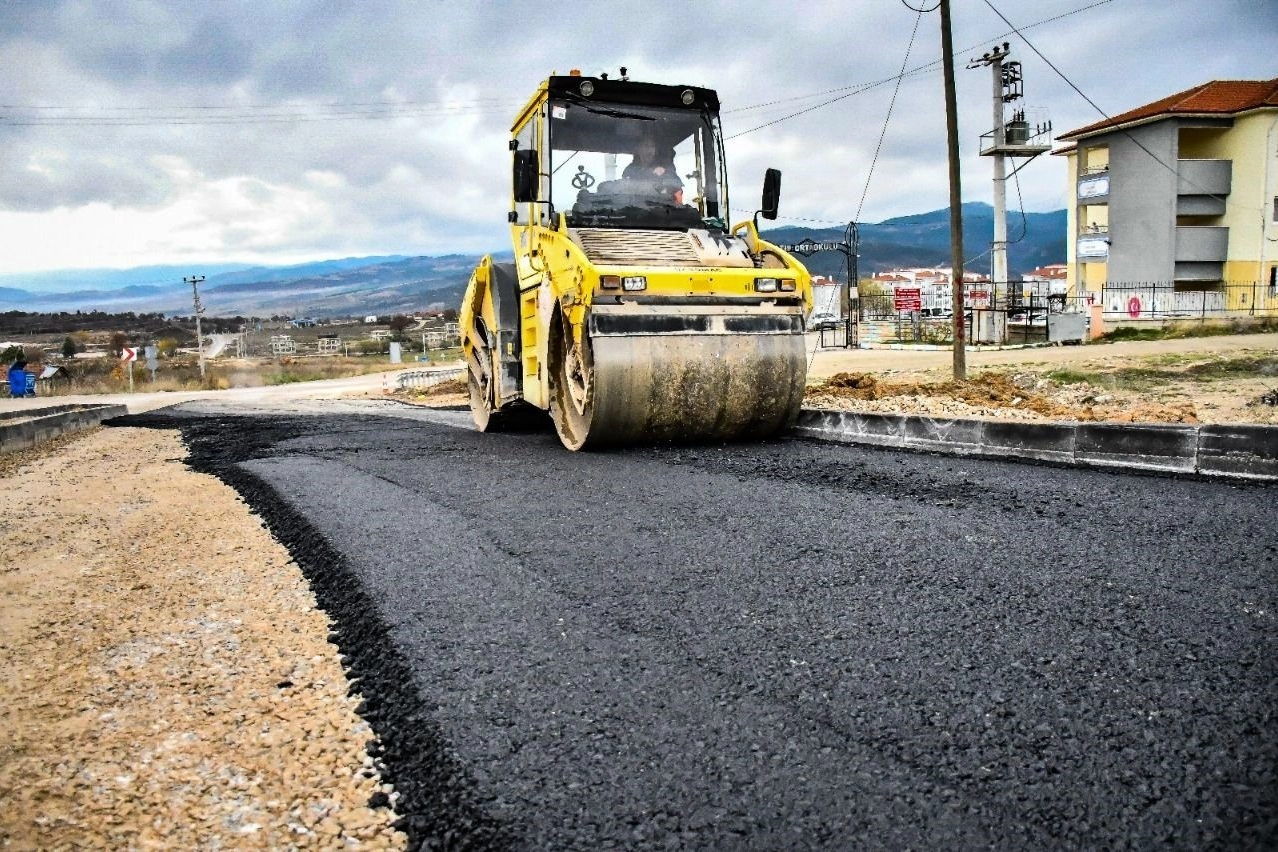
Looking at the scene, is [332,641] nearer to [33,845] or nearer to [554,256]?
[33,845]

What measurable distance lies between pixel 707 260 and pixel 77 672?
17.3ft

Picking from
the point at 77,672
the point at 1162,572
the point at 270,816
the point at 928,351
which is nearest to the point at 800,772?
the point at 270,816

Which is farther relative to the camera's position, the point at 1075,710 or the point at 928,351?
the point at 928,351

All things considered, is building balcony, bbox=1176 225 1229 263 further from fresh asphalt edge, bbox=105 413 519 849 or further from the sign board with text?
fresh asphalt edge, bbox=105 413 519 849

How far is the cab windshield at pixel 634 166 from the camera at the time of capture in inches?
309

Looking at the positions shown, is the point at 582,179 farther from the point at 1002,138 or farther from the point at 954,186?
the point at 1002,138

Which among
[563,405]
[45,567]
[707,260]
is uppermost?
[707,260]

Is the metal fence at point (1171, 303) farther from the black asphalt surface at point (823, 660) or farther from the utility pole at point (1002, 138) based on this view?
the black asphalt surface at point (823, 660)

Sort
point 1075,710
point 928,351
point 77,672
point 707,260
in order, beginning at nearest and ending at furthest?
point 1075,710 → point 77,672 → point 707,260 → point 928,351

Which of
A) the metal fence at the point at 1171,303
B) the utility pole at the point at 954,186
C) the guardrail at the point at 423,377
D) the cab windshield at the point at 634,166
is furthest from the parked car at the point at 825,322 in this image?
the guardrail at the point at 423,377

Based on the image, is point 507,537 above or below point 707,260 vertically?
below

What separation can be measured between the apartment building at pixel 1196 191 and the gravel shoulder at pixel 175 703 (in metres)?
36.7

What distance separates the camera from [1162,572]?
11.9 ft

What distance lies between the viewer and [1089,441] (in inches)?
236
